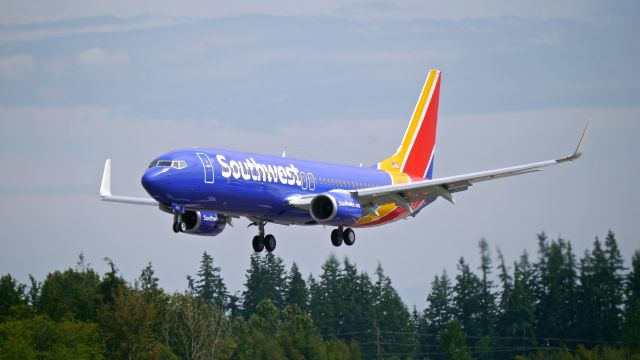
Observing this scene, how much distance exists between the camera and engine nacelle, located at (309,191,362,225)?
246ft

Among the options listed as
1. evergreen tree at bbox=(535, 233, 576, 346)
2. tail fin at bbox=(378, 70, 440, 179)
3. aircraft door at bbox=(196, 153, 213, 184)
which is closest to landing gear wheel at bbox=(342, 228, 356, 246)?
tail fin at bbox=(378, 70, 440, 179)

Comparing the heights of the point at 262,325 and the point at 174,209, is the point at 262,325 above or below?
above

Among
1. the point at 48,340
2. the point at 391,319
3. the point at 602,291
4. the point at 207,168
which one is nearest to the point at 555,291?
the point at 602,291

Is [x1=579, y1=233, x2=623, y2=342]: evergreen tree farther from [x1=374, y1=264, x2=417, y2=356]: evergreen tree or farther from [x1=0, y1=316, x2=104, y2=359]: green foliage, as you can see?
[x1=0, y1=316, x2=104, y2=359]: green foliage

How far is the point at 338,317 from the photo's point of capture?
136750mm

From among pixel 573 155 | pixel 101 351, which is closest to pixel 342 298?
pixel 101 351

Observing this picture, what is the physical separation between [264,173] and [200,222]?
16.5 feet

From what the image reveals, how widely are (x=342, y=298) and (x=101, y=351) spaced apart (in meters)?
32.0

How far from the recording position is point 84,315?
12175cm

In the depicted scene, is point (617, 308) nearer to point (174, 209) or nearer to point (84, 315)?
point (84, 315)

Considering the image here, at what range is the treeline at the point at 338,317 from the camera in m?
111

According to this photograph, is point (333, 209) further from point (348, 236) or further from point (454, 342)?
point (454, 342)

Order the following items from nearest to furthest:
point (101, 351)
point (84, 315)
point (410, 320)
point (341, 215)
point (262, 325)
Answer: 1. point (341, 215)
2. point (101, 351)
3. point (84, 315)
4. point (262, 325)
5. point (410, 320)

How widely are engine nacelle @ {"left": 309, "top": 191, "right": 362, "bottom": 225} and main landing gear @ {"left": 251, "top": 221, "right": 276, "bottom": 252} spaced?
5068 millimetres
